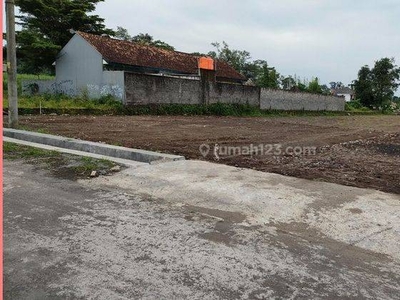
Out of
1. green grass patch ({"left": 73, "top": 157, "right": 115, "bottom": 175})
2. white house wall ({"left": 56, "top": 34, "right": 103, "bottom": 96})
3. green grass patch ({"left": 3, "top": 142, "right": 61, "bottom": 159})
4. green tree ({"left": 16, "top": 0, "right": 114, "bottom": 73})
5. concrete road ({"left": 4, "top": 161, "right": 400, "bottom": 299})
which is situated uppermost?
green tree ({"left": 16, "top": 0, "right": 114, "bottom": 73})

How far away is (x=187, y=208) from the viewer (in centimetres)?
400

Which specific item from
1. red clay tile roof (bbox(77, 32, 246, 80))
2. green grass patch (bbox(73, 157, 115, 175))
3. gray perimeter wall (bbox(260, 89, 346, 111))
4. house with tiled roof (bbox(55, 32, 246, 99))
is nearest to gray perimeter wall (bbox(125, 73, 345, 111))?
gray perimeter wall (bbox(260, 89, 346, 111))

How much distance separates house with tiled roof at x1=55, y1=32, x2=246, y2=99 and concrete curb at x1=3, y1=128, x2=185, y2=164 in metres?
13.0

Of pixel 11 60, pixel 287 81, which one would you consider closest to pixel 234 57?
pixel 287 81

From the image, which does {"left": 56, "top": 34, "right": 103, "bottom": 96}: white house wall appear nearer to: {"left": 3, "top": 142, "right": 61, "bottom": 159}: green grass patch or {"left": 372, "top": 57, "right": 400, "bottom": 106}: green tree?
{"left": 3, "top": 142, "right": 61, "bottom": 159}: green grass patch

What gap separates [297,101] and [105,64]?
19.0 meters

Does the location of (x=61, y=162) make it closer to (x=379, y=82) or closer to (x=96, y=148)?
(x=96, y=148)

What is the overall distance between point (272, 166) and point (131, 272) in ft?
13.8

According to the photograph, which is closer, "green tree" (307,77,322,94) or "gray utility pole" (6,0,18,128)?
"gray utility pole" (6,0,18,128)

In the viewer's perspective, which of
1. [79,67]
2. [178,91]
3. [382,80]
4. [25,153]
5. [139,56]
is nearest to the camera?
[25,153]

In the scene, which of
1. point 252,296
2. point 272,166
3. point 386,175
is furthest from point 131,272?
point 386,175

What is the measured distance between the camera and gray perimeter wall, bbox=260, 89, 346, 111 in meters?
31.5

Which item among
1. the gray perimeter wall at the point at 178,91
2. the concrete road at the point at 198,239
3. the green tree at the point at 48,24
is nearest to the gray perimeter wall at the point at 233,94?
the gray perimeter wall at the point at 178,91

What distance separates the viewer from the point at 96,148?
23.8ft
